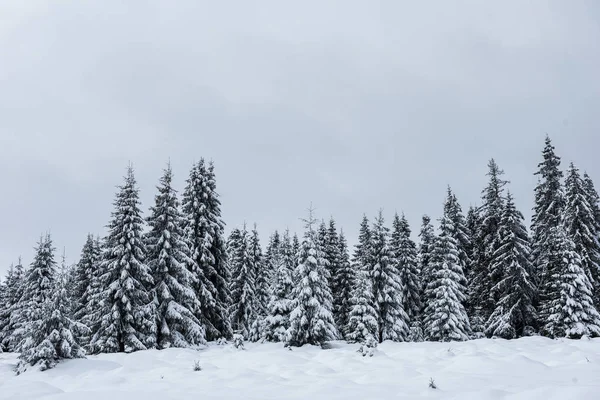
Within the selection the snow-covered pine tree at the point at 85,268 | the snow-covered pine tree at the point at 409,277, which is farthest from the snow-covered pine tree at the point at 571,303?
the snow-covered pine tree at the point at 85,268

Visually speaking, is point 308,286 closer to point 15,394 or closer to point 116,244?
point 116,244

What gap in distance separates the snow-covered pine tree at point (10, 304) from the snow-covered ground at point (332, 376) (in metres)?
30.1

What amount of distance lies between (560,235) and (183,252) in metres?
27.9

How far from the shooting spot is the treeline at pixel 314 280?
90.2 feet

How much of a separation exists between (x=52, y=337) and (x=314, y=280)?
651 inches

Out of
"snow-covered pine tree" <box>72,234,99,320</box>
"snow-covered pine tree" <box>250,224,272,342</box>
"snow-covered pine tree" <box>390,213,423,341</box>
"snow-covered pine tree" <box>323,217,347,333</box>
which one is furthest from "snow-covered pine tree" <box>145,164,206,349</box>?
"snow-covered pine tree" <box>390,213,423,341</box>

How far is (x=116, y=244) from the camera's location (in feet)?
91.8

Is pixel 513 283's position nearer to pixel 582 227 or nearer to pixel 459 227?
pixel 582 227

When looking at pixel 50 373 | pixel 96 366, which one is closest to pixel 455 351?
pixel 96 366

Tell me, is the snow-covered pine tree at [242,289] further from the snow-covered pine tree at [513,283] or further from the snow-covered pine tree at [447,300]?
the snow-covered pine tree at [513,283]

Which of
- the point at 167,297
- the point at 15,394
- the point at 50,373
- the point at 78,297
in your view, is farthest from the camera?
the point at 78,297

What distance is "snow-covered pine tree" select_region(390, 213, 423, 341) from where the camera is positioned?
4175cm

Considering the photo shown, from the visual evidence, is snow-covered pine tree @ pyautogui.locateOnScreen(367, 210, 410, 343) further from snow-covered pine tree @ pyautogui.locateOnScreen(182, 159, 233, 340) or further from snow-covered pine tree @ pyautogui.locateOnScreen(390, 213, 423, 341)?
snow-covered pine tree @ pyautogui.locateOnScreen(182, 159, 233, 340)

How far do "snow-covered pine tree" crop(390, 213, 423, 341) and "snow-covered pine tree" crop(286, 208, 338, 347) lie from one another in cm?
1433
